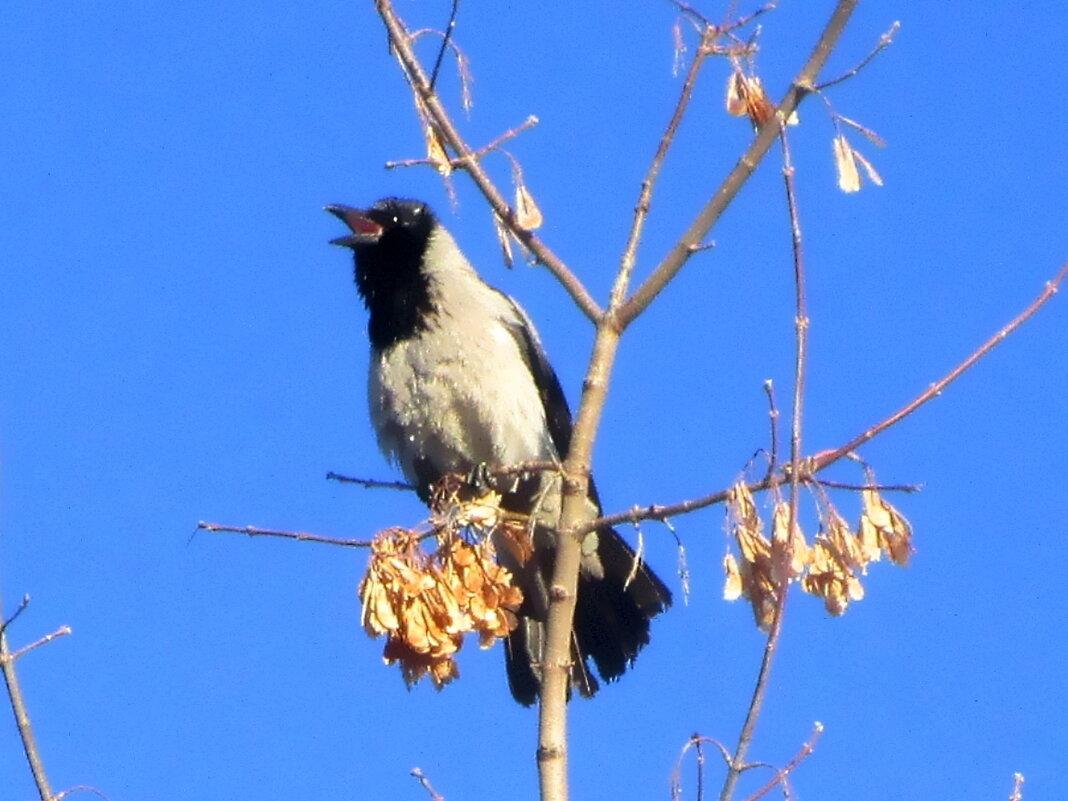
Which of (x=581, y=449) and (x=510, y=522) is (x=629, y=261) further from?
(x=510, y=522)

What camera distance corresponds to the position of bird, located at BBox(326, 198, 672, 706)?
5.38 meters

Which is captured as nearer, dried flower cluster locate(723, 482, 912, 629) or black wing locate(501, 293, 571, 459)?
dried flower cluster locate(723, 482, 912, 629)

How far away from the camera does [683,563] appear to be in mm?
3143

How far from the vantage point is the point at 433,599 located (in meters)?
3.14

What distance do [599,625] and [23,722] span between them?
269 cm

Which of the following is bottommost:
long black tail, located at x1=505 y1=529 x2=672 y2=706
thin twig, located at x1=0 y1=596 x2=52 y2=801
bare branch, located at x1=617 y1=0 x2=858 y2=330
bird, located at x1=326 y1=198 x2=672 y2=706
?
thin twig, located at x1=0 y1=596 x2=52 y2=801

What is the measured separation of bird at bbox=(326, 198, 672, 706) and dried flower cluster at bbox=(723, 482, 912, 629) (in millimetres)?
2370

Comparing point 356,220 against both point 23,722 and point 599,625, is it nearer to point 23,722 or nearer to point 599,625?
point 599,625

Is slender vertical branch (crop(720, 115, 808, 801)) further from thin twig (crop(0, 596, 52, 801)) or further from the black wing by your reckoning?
the black wing

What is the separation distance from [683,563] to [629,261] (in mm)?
617

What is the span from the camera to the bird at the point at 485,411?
17.6 feet

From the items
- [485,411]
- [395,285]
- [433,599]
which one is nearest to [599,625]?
[485,411]

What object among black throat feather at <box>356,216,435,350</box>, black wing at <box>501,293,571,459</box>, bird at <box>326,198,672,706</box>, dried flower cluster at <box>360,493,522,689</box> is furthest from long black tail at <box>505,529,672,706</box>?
dried flower cluster at <box>360,493,522,689</box>

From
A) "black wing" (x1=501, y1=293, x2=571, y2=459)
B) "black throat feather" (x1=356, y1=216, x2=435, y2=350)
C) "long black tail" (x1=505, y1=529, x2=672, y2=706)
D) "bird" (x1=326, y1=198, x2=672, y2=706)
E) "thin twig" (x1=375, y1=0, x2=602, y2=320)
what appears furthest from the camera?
"black wing" (x1=501, y1=293, x2=571, y2=459)
